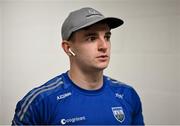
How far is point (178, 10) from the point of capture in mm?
2066

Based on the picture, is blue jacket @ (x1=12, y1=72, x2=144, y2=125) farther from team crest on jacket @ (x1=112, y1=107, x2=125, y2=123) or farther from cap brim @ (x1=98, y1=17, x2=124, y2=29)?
cap brim @ (x1=98, y1=17, x2=124, y2=29)

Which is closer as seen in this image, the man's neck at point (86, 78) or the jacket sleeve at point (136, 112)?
the man's neck at point (86, 78)

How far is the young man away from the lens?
4.31 feet

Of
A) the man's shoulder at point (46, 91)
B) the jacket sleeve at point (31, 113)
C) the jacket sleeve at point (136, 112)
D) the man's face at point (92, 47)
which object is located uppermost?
the man's face at point (92, 47)

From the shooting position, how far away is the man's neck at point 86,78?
1.40m

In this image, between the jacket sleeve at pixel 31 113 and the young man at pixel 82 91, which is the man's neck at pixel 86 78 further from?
the jacket sleeve at pixel 31 113

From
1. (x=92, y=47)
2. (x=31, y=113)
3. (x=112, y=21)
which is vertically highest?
(x=112, y=21)

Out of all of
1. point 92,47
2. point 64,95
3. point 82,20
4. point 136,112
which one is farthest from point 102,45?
point 136,112

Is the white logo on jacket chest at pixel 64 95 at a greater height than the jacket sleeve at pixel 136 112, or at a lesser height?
greater

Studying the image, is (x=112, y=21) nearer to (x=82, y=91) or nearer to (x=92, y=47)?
(x=92, y=47)

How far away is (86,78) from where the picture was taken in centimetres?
141

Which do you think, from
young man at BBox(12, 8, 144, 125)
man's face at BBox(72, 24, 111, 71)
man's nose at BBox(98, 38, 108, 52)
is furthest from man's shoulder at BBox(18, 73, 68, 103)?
man's nose at BBox(98, 38, 108, 52)

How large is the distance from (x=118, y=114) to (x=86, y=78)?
23 centimetres

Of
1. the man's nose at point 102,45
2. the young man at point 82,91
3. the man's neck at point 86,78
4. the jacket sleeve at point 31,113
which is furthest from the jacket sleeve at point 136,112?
the jacket sleeve at point 31,113
